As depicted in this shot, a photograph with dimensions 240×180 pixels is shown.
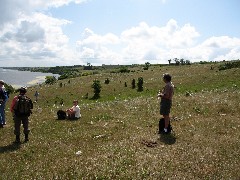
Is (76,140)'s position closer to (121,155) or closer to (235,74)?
(121,155)

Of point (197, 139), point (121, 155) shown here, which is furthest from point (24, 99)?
point (197, 139)

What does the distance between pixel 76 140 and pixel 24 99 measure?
354cm

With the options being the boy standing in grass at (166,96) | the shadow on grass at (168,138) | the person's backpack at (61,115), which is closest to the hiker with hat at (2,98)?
the person's backpack at (61,115)

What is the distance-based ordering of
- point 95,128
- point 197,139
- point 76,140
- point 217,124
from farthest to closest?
point 95,128 < point 217,124 < point 76,140 < point 197,139

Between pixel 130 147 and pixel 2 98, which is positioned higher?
pixel 2 98

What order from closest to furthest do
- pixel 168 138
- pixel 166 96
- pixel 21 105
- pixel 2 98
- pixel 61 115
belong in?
pixel 168 138
pixel 21 105
pixel 166 96
pixel 2 98
pixel 61 115

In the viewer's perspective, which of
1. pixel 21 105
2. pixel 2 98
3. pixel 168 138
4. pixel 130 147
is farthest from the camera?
pixel 2 98

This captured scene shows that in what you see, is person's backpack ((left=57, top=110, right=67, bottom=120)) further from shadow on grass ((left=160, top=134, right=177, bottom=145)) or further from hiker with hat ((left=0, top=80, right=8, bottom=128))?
shadow on grass ((left=160, top=134, right=177, bottom=145))

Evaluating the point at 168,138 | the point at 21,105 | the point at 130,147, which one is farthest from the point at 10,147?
the point at 168,138

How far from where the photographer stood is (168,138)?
17.1 metres

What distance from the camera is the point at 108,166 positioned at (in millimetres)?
13141

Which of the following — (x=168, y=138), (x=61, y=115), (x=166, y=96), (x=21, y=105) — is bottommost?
(x=61, y=115)

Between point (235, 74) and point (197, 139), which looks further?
point (235, 74)

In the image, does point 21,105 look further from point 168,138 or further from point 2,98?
point 168,138
